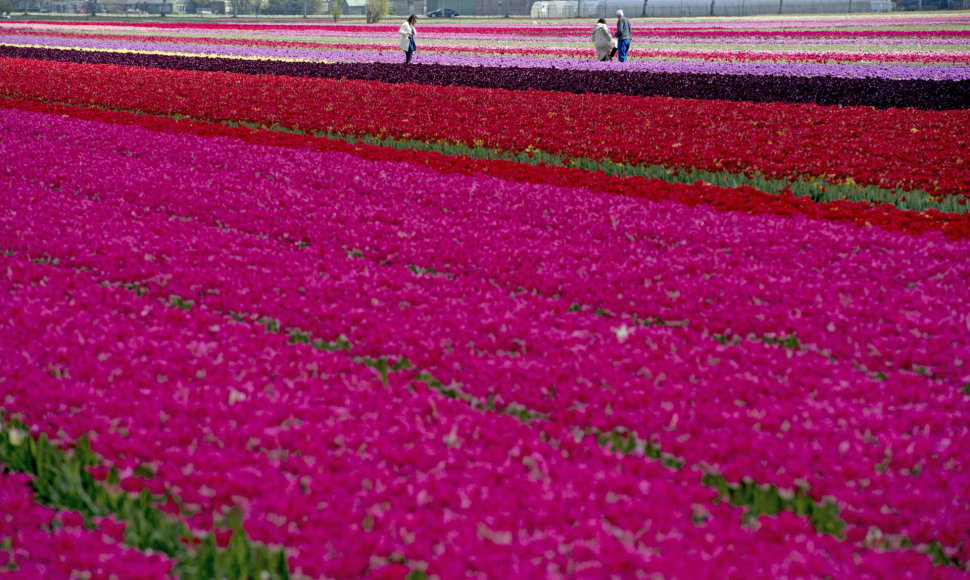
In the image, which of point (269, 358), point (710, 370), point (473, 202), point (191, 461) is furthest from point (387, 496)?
point (473, 202)

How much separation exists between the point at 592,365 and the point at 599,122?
10.7 metres

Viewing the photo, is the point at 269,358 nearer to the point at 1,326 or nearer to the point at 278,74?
the point at 1,326

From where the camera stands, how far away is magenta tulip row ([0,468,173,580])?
324 centimetres

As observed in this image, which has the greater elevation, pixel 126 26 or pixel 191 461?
pixel 126 26

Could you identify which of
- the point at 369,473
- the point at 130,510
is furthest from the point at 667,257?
the point at 130,510

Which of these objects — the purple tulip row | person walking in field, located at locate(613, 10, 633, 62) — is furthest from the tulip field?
person walking in field, located at locate(613, 10, 633, 62)

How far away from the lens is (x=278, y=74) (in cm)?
2480

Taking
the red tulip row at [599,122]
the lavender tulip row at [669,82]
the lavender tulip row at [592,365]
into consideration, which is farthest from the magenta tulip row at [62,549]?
the lavender tulip row at [669,82]

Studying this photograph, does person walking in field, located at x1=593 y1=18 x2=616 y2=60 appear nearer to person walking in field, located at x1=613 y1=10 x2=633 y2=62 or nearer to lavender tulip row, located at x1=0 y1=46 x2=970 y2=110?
person walking in field, located at x1=613 y1=10 x2=633 y2=62

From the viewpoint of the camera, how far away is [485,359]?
211 inches

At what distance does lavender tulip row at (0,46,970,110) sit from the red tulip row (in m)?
1.58

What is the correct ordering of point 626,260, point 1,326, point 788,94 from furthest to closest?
point 788,94
point 626,260
point 1,326

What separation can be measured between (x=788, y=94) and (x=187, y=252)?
15434mm

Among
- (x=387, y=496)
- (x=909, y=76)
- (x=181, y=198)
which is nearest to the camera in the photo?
(x=387, y=496)
